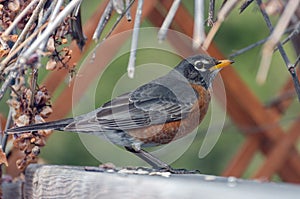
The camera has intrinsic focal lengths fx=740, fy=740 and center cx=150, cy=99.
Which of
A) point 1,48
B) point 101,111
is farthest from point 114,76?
point 1,48

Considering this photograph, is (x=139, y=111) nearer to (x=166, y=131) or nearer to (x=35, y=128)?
(x=166, y=131)

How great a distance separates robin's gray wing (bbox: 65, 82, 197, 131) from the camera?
99.0 inches

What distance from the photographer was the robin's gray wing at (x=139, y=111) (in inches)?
→ 99.0

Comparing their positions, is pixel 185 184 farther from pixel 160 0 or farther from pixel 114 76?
pixel 114 76

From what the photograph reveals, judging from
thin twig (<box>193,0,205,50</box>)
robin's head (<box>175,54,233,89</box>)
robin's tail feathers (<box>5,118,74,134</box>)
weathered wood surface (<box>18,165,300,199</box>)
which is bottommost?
weathered wood surface (<box>18,165,300,199</box>)

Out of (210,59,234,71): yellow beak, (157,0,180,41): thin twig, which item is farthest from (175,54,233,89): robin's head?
(157,0,180,41): thin twig

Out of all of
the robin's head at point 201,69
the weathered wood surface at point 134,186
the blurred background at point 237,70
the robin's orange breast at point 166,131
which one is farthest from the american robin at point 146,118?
the blurred background at point 237,70

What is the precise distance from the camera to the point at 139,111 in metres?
2.58

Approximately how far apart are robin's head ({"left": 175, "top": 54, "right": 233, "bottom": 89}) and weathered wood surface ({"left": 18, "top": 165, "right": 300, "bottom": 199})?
1032mm

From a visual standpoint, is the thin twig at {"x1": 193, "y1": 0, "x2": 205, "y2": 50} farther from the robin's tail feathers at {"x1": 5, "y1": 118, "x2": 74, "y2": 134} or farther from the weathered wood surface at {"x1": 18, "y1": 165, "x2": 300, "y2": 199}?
the robin's tail feathers at {"x1": 5, "y1": 118, "x2": 74, "y2": 134}

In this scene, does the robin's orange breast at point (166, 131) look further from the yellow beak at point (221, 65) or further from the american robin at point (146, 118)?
the yellow beak at point (221, 65)

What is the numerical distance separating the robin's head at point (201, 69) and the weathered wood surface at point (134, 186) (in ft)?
3.39

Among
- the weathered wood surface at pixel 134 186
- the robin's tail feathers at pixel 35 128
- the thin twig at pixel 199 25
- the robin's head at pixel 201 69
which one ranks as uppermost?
the thin twig at pixel 199 25

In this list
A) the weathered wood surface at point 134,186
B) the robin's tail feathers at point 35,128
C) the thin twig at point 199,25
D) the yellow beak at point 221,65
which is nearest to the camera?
the thin twig at point 199,25
